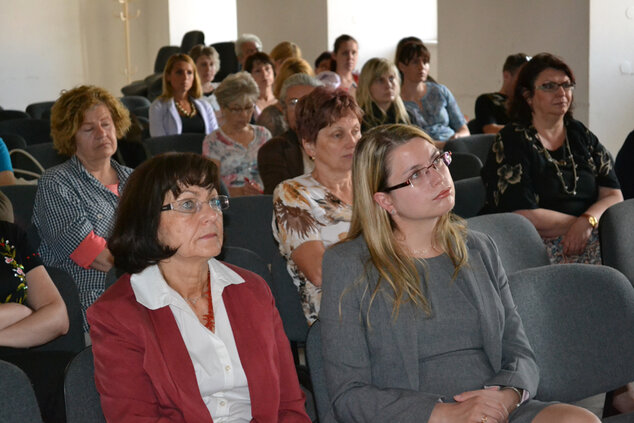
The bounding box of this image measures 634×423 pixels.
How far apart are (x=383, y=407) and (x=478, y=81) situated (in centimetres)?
571

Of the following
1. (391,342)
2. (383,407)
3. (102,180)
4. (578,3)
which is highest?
(578,3)

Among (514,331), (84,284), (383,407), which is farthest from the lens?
(84,284)

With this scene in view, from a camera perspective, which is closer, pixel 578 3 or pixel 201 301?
pixel 201 301

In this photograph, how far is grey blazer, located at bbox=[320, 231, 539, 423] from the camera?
208 centimetres

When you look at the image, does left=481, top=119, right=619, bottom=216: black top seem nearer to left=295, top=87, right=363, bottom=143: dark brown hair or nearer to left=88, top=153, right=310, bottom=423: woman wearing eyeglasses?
left=295, top=87, right=363, bottom=143: dark brown hair

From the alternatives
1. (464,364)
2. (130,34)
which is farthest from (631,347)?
(130,34)

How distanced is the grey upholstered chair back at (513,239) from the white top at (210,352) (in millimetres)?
1179

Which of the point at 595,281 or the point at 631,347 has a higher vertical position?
the point at 595,281

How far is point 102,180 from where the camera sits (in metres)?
3.39

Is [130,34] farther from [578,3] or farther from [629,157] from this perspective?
[629,157]

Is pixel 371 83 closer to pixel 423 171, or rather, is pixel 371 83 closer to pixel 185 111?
pixel 185 111

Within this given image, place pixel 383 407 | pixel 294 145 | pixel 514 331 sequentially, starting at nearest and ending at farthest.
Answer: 1. pixel 383 407
2. pixel 514 331
3. pixel 294 145

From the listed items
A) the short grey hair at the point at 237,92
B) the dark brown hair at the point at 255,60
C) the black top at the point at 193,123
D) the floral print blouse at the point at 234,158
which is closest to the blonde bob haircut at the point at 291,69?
the black top at the point at 193,123

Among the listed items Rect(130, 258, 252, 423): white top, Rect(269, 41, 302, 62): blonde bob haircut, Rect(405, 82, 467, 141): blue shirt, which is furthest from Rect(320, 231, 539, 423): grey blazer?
Rect(269, 41, 302, 62): blonde bob haircut
